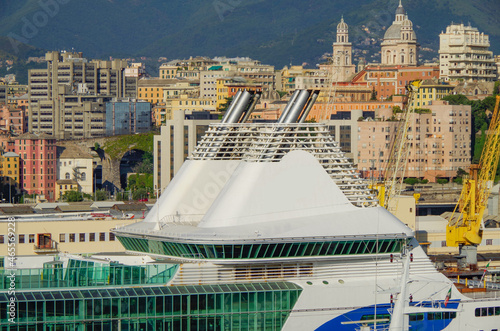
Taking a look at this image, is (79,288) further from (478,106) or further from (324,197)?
(478,106)

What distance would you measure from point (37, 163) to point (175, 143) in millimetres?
31886

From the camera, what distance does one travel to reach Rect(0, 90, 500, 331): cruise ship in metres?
43.8

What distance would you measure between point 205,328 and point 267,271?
3228 mm

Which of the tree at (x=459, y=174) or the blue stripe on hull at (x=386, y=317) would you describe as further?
the tree at (x=459, y=174)

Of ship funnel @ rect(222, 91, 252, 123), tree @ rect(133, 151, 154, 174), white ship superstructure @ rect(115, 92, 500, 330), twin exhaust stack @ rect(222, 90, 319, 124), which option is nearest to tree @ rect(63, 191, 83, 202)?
tree @ rect(133, 151, 154, 174)

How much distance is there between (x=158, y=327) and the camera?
44.2 m

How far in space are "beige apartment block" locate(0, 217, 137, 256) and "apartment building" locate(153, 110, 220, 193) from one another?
73.2 meters

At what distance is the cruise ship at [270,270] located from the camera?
43.8 m

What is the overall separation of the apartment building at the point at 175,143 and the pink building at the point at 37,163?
20.3 meters

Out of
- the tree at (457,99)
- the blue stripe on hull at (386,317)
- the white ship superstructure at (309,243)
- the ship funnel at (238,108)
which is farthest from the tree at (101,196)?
the blue stripe on hull at (386,317)

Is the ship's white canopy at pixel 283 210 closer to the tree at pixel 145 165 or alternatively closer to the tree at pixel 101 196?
the tree at pixel 101 196

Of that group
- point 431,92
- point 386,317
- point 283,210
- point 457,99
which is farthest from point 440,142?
point 283,210

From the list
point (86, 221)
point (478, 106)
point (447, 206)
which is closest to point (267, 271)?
point (86, 221)

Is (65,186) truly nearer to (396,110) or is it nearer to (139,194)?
(139,194)
